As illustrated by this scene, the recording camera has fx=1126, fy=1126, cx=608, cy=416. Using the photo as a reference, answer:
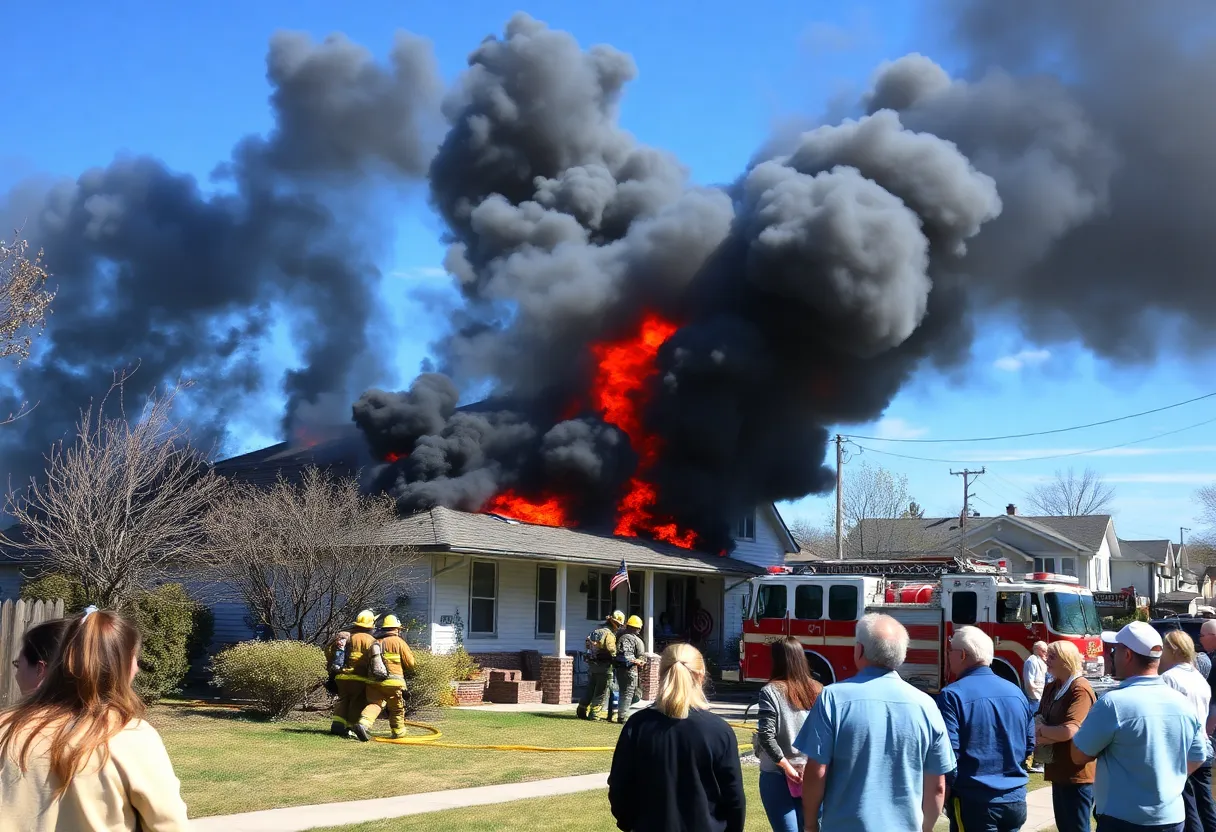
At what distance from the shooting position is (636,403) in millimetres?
27438

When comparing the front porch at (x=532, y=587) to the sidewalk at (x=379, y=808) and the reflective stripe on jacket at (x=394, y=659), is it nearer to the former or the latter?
the reflective stripe on jacket at (x=394, y=659)

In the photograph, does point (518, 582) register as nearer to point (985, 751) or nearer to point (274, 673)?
point (274, 673)

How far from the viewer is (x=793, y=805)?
6.10 m

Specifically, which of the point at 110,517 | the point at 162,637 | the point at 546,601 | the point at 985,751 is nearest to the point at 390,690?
the point at 110,517

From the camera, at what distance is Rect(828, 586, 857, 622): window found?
1750cm

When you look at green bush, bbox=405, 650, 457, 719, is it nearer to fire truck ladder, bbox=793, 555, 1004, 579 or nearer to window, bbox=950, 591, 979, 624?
fire truck ladder, bbox=793, 555, 1004, 579

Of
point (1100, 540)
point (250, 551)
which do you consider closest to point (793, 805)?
point (250, 551)

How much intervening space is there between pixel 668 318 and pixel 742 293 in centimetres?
209

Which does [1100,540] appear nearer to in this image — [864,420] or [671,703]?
[864,420]

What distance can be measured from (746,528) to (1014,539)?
27481mm

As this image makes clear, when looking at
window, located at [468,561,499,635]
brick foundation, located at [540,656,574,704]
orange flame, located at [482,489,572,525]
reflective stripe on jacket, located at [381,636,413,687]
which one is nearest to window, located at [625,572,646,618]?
orange flame, located at [482,489,572,525]

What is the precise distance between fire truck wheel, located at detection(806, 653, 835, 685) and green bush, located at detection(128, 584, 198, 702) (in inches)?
362

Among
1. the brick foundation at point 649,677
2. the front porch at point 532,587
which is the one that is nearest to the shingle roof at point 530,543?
the front porch at point 532,587

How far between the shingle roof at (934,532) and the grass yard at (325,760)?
1267 inches
